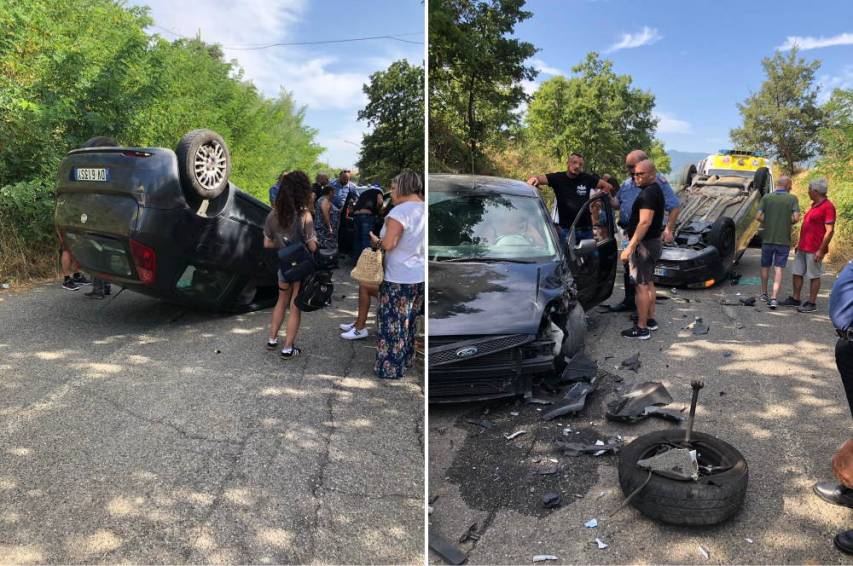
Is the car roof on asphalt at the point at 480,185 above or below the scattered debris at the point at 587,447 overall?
above

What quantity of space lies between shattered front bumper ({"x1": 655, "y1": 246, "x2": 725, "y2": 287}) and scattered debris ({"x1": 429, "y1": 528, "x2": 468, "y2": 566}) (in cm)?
645

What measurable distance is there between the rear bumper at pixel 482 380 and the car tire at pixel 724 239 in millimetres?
5567

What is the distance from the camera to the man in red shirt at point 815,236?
668 cm

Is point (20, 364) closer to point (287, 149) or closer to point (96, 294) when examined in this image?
point (96, 294)

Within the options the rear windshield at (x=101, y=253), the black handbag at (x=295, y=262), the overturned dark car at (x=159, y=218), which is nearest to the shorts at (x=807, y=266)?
the black handbag at (x=295, y=262)

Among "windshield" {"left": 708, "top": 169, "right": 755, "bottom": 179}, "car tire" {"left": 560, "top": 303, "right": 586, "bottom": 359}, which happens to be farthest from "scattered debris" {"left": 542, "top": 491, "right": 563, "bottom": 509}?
"windshield" {"left": 708, "top": 169, "right": 755, "bottom": 179}

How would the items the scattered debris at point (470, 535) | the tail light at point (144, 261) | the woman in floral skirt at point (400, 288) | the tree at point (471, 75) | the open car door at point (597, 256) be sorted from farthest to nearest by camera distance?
the open car door at point (597, 256), the tail light at point (144, 261), the woman in floral skirt at point (400, 288), the scattered debris at point (470, 535), the tree at point (471, 75)

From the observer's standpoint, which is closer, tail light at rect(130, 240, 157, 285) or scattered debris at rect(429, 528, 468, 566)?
scattered debris at rect(429, 528, 468, 566)

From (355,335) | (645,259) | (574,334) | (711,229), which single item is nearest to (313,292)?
(355,335)

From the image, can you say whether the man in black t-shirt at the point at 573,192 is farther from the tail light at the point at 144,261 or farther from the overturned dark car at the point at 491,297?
the tail light at the point at 144,261

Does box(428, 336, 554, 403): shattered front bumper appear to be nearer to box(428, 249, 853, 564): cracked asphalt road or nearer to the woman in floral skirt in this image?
box(428, 249, 853, 564): cracked asphalt road

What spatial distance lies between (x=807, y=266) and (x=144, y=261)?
6.93m

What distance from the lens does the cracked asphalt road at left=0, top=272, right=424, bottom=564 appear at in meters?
2.47

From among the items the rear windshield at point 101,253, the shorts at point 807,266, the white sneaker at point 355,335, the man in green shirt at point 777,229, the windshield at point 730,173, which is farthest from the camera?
the windshield at point 730,173
